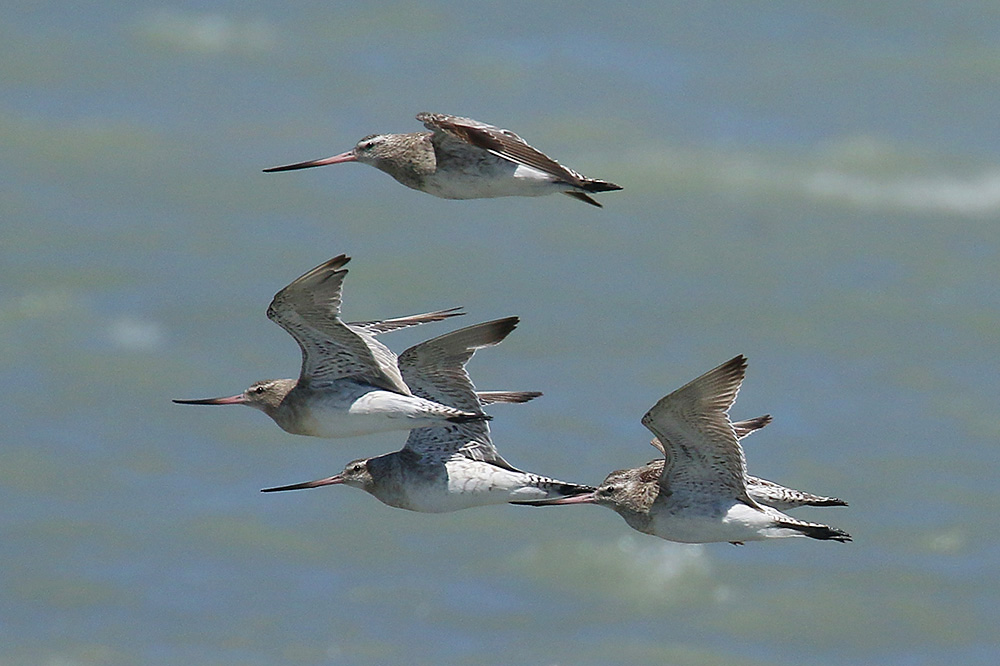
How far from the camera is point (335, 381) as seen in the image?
1582cm

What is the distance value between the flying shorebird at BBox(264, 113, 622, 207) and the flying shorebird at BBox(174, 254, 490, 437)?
145 cm

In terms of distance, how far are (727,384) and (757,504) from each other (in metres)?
1.24

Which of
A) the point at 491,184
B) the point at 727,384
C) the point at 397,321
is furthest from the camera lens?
the point at 397,321

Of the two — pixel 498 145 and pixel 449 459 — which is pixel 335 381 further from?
pixel 498 145

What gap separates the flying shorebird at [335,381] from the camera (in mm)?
15070

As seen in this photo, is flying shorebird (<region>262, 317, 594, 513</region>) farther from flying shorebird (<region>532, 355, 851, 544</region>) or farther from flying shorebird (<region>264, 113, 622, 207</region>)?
flying shorebird (<region>264, 113, 622, 207</region>)

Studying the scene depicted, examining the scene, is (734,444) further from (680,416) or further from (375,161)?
(375,161)

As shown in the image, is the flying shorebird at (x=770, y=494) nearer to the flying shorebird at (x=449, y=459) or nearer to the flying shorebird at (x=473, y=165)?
the flying shorebird at (x=449, y=459)

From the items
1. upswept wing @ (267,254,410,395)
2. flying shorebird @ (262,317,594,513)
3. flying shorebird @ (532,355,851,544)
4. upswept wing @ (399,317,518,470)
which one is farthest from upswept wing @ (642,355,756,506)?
upswept wing @ (267,254,410,395)

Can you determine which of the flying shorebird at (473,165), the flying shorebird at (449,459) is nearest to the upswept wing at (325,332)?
the flying shorebird at (449,459)

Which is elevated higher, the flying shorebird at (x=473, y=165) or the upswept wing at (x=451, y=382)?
the flying shorebird at (x=473, y=165)

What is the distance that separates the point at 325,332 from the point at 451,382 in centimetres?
174

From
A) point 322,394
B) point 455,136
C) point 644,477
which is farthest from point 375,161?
point 644,477

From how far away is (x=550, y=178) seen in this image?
15.4 metres
